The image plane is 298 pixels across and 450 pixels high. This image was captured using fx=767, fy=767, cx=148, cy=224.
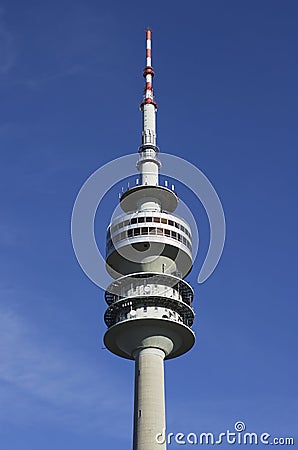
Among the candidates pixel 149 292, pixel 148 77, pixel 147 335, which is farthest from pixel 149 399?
pixel 148 77

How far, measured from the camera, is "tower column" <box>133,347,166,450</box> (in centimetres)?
7950

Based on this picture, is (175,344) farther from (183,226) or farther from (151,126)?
(151,126)

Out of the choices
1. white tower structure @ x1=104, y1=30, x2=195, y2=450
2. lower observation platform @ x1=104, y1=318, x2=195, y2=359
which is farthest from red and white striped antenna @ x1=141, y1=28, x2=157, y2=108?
lower observation platform @ x1=104, y1=318, x2=195, y2=359

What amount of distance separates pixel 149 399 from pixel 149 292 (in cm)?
1244

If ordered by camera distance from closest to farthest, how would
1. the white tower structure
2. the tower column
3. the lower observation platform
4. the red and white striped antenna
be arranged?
the tower column < the white tower structure < the lower observation platform < the red and white striped antenna

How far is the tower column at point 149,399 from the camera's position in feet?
261

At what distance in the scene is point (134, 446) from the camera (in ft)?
263

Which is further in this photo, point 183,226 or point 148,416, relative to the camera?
point 183,226

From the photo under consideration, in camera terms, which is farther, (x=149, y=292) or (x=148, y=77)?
(x=148, y=77)

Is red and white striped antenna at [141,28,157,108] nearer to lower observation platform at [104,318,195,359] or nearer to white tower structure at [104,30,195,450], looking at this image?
white tower structure at [104,30,195,450]

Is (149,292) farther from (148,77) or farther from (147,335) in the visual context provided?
(148,77)

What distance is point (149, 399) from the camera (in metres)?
81.7

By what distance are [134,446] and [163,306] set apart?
1597cm

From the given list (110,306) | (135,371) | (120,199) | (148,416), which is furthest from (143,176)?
(148,416)
